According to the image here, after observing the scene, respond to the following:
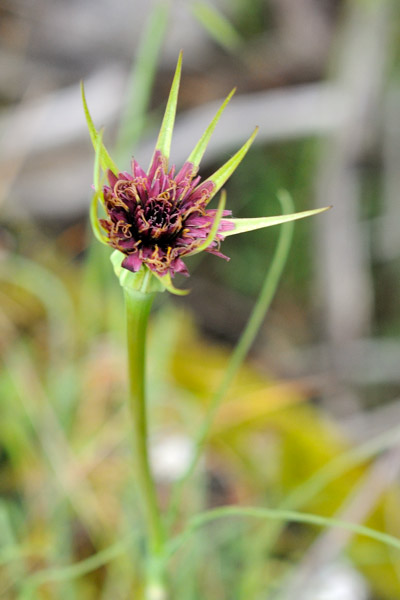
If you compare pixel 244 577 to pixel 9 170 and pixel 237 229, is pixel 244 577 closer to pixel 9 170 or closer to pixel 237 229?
pixel 237 229

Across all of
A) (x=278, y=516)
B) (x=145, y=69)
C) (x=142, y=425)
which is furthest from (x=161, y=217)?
(x=145, y=69)

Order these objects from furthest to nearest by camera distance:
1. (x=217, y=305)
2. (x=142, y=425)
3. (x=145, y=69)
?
1. (x=217, y=305)
2. (x=145, y=69)
3. (x=142, y=425)

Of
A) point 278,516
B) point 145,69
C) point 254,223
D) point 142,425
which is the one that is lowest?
point 278,516

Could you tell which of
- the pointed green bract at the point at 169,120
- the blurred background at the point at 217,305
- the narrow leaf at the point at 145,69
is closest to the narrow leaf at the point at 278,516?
the blurred background at the point at 217,305

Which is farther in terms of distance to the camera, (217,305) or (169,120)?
(217,305)

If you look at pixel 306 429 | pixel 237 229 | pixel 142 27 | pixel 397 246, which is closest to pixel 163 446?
pixel 306 429

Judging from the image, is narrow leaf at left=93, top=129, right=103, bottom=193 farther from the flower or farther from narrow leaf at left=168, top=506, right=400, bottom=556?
narrow leaf at left=168, top=506, right=400, bottom=556

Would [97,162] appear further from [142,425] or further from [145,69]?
[145,69]
